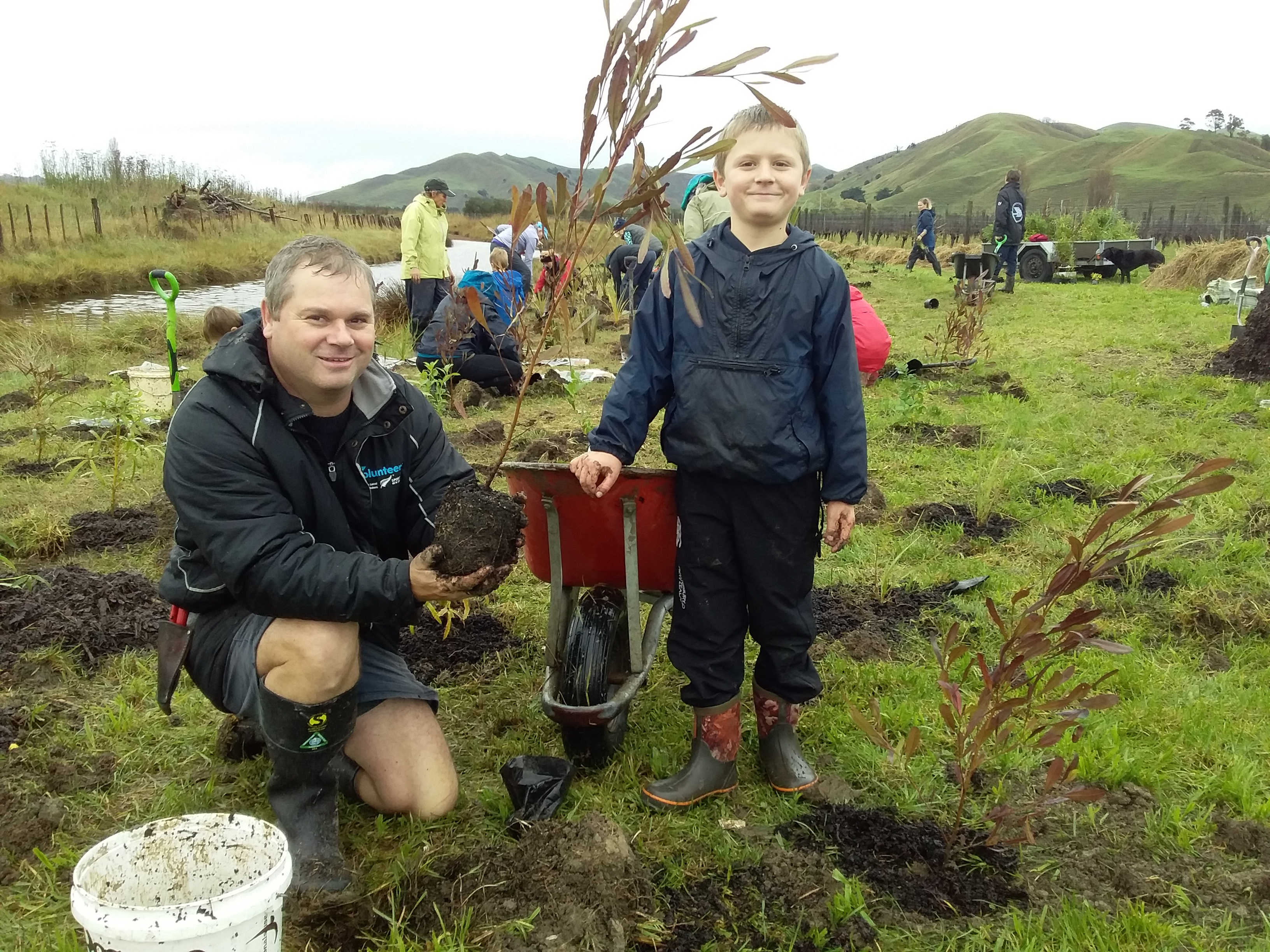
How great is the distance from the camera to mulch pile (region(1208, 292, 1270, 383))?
7648 mm

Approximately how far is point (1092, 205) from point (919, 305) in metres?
43.0

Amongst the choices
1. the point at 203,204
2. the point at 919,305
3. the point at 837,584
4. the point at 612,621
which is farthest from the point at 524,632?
the point at 203,204

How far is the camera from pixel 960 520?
452 centimetres

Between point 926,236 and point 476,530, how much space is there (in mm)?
21481

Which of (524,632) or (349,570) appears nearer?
(349,570)

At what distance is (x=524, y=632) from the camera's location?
355 centimetres

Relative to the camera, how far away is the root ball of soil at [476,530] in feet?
6.41

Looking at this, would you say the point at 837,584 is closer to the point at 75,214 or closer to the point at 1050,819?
the point at 1050,819

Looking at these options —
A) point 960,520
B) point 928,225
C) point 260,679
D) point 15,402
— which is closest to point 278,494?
point 260,679

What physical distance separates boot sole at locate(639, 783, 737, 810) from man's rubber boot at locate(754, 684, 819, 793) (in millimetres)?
181

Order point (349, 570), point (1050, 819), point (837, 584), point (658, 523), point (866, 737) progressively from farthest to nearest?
point (837, 584), point (866, 737), point (658, 523), point (1050, 819), point (349, 570)

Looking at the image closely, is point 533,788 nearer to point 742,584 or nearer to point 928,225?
point 742,584

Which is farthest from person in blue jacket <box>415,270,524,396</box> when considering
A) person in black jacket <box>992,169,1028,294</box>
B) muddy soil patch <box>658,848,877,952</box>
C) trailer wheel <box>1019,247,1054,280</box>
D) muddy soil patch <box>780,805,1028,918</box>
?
trailer wheel <box>1019,247,1054,280</box>

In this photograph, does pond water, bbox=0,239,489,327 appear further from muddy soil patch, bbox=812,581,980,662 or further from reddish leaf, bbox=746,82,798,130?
reddish leaf, bbox=746,82,798,130
